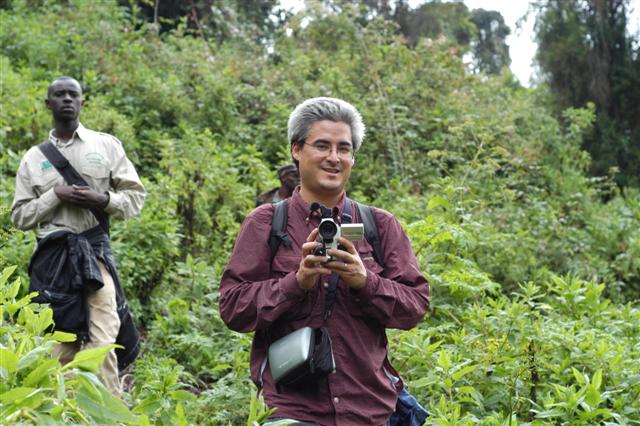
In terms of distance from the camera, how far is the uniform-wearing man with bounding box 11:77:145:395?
5730mm

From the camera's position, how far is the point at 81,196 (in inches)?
228

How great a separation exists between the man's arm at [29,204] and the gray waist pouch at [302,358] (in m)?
2.84

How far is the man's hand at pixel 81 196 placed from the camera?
5.76 meters

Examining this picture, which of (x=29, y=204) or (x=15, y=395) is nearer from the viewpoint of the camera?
(x=15, y=395)

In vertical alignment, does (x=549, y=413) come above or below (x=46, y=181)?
below

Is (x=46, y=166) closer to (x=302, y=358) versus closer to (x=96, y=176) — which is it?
(x=96, y=176)

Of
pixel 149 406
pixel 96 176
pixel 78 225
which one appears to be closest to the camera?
pixel 149 406

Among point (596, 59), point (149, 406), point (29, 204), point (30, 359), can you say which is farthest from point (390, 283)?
point (596, 59)

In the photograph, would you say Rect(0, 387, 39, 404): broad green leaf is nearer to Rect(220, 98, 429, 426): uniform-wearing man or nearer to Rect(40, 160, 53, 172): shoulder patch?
Rect(220, 98, 429, 426): uniform-wearing man

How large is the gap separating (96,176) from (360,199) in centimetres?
619

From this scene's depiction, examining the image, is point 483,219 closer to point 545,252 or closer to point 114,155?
point 545,252

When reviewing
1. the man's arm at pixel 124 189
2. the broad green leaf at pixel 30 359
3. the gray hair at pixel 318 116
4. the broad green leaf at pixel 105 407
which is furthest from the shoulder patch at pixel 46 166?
the broad green leaf at pixel 105 407

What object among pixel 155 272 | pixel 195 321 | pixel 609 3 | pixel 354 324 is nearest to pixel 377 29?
pixel 609 3

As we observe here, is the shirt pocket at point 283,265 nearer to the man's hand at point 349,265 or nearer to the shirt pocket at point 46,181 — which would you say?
the man's hand at point 349,265
